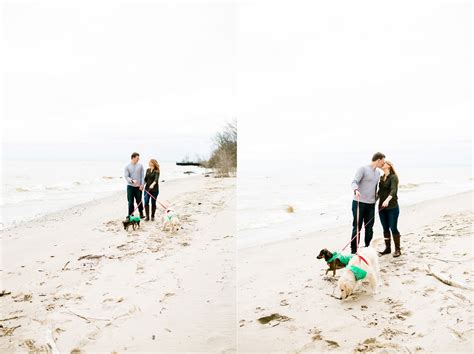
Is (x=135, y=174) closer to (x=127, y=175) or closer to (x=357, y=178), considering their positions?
(x=127, y=175)

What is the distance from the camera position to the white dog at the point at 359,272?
5.70ft

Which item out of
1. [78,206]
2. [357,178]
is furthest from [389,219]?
[78,206]

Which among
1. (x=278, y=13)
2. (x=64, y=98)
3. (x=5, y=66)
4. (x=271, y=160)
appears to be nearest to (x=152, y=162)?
(x=64, y=98)

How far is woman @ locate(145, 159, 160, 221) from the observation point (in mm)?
1951

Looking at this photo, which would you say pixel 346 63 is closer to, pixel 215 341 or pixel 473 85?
pixel 473 85

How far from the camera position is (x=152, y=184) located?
2066 mm

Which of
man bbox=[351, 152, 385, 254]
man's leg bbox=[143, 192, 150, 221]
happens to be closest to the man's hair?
man bbox=[351, 152, 385, 254]

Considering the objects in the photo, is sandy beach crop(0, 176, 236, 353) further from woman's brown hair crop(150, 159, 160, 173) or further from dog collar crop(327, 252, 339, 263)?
dog collar crop(327, 252, 339, 263)

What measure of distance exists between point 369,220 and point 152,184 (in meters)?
1.27

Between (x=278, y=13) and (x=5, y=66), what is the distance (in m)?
1.52

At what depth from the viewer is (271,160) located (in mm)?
2221

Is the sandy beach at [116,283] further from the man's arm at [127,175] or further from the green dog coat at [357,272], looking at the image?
the green dog coat at [357,272]

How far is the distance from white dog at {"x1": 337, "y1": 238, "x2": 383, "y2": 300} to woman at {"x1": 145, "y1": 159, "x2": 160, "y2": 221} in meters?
1.09

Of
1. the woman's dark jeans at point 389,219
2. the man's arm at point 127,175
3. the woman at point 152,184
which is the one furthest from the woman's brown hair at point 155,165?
the woman's dark jeans at point 389,219
